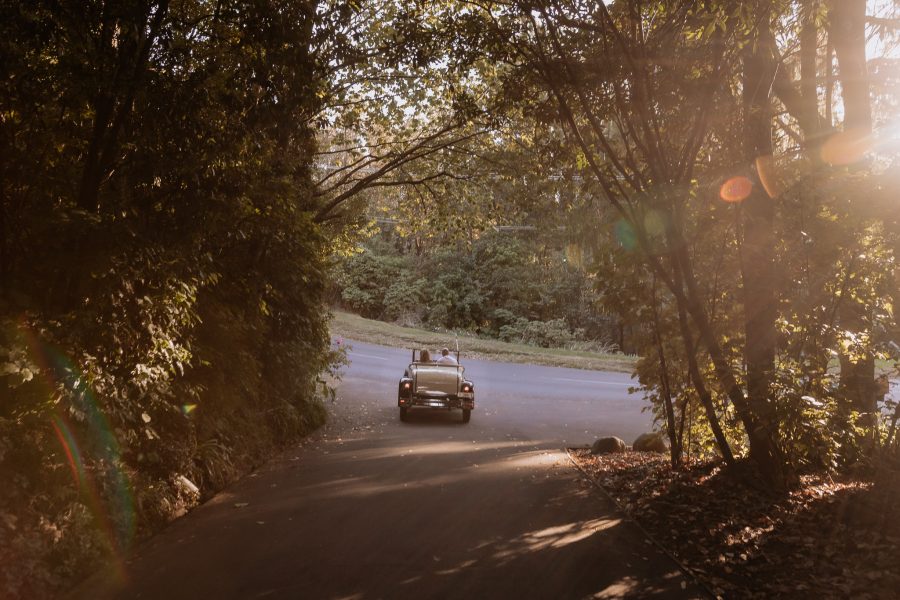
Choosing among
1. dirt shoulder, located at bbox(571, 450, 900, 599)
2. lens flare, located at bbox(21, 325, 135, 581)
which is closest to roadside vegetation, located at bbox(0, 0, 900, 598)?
lens flare, located at bbox(21, 325, 135, 581)

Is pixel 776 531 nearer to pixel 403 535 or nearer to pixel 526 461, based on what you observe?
pixel 403 535

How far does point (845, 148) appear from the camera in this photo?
8.92 m

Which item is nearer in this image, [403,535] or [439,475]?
[403,535]

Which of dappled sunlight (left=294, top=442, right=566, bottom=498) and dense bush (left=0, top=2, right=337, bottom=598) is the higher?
dense bush (left=0, top=2, right=337, bottom=598)

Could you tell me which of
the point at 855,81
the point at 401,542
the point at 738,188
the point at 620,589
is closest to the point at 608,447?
the point at 738,188

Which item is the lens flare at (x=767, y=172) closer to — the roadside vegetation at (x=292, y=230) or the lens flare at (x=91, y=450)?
the roadside vegetation at (x=292, y=230)

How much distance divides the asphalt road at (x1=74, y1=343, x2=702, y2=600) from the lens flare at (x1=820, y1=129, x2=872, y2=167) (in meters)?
5.22

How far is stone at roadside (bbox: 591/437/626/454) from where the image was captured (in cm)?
1220

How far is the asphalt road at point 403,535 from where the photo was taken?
17.5 ft

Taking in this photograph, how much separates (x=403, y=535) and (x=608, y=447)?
6.41m

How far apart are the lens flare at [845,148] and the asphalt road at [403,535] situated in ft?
17.1

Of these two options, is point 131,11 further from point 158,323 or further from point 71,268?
point 158,323

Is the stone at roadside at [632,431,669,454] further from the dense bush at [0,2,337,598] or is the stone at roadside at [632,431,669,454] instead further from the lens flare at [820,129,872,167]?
the dense bush at [0,2,337,598]

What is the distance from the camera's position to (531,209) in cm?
1500
